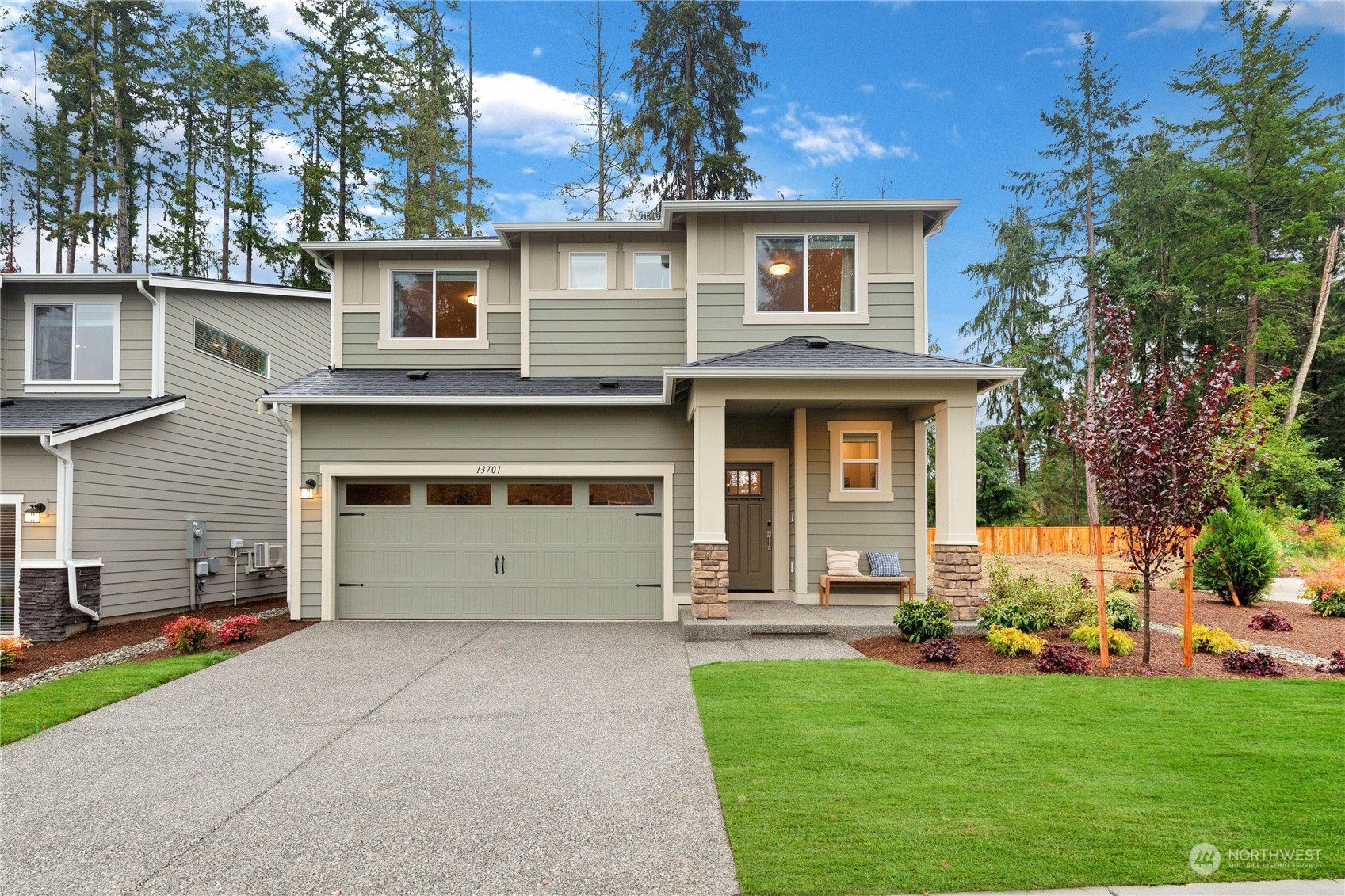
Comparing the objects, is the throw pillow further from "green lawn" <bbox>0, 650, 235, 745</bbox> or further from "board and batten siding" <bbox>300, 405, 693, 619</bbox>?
"green lawn" <bbox>0, 650, 235, 745</bbox>

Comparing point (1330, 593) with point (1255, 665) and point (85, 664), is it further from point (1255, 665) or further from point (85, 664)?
point (85, 664)

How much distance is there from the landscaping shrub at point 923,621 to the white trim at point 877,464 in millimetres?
2341

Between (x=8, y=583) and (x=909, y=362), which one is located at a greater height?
(x=909, y=362)

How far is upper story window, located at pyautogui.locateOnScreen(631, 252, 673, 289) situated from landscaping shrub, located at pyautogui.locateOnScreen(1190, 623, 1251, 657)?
25.4 feet

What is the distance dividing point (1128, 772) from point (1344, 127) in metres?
24.3

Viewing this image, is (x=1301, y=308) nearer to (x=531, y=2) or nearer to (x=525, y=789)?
(x=531, y=2)

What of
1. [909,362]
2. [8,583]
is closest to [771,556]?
[909,362]

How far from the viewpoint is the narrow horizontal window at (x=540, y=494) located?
9406mm

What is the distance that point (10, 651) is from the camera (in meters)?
7.02

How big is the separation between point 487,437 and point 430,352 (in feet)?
6.68

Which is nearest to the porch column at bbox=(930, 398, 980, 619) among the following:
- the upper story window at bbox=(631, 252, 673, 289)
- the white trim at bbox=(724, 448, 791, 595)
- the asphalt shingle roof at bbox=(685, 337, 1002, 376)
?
the asphalt shingle roof at bbox=(685, 337, 1002, 376)

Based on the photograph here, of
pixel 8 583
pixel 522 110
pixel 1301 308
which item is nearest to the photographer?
pixel 8 583

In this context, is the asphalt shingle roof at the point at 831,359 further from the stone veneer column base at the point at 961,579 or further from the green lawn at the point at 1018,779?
the green lawn at the point at 1018,779

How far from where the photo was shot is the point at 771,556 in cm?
985
